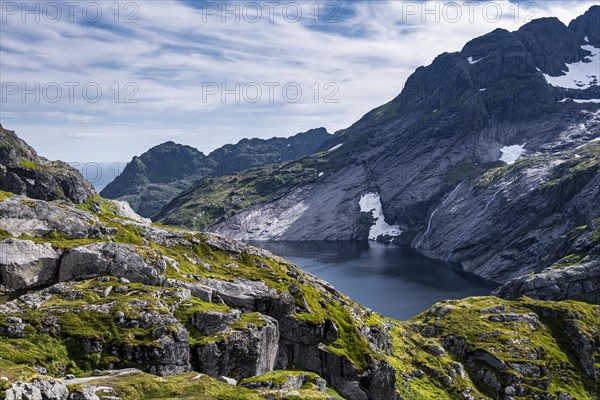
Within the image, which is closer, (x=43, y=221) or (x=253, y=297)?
(x=43, y=221)

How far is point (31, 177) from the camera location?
140 m

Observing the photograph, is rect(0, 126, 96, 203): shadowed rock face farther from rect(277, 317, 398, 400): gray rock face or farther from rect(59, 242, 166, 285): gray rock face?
rect(277, 317, 398, 400): gray rock face

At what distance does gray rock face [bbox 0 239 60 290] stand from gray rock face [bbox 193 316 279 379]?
60.8ft

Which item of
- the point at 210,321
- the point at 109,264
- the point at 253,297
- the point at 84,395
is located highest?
the point at 109,264

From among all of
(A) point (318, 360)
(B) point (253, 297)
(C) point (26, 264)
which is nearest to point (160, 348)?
(B) point (253, 297)

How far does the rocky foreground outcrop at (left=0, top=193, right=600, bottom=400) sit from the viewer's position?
4050 cm

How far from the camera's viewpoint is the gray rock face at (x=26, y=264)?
163 feet

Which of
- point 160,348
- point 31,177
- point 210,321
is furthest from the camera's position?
point 31,177

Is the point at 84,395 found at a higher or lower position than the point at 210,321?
higher

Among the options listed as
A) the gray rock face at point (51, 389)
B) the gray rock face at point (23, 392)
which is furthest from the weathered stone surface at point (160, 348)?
the gray rock face at point (23, 392)

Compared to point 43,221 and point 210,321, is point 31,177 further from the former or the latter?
point 210,321

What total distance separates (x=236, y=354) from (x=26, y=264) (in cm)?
2321

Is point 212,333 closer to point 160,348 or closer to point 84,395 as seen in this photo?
point 160,348

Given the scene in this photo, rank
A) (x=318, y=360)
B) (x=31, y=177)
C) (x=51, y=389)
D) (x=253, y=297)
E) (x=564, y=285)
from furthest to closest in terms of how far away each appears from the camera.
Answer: (x=564, y=285)
(x=31, y=177)
(x=318, y=360)
(x=253, y=297)
(x=51, y=389)
